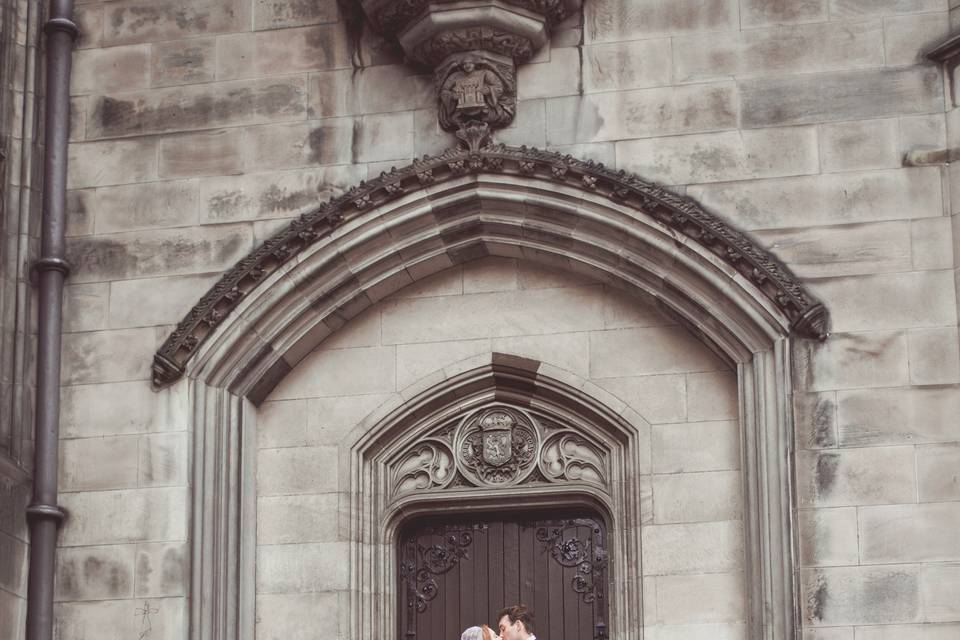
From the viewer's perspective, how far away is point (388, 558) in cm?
1447

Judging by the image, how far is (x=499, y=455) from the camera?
1448 centimetres

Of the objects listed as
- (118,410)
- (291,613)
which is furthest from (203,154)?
(291,613)

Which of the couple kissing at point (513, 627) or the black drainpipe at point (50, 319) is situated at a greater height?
the black drainpipe at point (50, 319)

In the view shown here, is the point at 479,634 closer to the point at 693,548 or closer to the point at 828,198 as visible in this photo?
the point at 693,548

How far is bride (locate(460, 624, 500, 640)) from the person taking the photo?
13.4 m

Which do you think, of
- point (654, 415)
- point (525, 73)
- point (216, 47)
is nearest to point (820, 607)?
point (654, 415)

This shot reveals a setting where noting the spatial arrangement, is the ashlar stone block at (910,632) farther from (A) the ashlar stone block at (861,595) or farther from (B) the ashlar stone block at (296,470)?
(B) the ashlar stone block at (296,470)

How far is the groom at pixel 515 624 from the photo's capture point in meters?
13.2

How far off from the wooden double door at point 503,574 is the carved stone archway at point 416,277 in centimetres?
32

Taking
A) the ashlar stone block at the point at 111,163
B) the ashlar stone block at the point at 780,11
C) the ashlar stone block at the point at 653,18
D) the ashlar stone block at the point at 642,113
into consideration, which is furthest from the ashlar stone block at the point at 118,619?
the ashlar stone block at the point at 780,11

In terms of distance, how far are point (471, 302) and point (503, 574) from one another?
5.82 ft

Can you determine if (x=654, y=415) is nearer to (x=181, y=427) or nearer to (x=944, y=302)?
(x=944, y=302)

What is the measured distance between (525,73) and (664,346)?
6.58ft

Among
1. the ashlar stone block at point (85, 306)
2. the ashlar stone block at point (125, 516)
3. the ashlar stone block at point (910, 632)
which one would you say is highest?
the ashlar stone block at point (85, 306)
